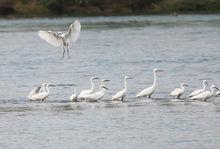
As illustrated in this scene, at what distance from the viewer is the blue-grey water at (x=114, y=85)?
23859 mm

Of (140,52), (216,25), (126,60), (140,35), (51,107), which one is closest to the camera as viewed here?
(51,107)

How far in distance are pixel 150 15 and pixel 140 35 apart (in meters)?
22.4

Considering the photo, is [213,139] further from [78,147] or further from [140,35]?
[140,35]

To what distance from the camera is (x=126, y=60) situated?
45.0 metres

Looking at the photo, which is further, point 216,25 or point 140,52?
point 216,25

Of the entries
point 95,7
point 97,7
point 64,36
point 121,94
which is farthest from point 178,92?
point 97,7

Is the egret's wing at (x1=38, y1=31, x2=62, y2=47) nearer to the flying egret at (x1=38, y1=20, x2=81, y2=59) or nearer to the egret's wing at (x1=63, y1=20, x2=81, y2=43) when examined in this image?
the flying egret at (x1=38, y1=20, x2=81, y2=59)

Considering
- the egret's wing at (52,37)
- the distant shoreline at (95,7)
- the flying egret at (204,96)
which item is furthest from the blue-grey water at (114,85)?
the distant shoreline at (95,7)

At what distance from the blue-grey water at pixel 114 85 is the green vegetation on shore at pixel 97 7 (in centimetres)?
1934

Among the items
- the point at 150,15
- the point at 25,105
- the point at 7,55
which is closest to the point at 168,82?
the point at 25,105

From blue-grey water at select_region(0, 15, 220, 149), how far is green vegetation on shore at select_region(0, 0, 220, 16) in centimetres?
1934

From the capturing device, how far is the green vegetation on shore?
87000 mm

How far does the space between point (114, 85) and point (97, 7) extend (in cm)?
5510

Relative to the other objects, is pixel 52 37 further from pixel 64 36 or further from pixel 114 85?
pixel 114 85
